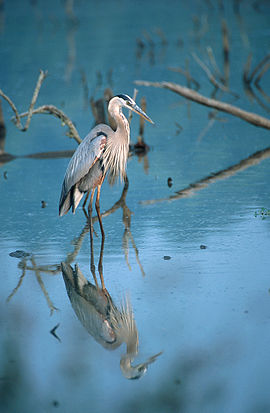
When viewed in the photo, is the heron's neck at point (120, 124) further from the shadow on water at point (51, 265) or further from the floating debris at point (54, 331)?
the floating debris at point (54, 331)

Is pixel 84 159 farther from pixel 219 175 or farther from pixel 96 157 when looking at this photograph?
pixel 219 175

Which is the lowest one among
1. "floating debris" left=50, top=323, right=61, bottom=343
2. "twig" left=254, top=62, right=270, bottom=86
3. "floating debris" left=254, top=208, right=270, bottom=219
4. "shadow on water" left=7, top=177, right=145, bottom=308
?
"floating debris" left=50, top=323, right=61, bottom=343

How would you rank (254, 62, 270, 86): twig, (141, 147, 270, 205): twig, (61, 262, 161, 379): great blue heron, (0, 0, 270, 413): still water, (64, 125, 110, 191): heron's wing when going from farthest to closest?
(254, 62, 270, 86): twig, (141, 147, 270, 205): twig, (64, 125, 110, 191): heron's wing, (61, 262, 161, 379): great blue heron, (0, 0, 270, 413): still water

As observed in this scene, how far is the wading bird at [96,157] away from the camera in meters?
7.17

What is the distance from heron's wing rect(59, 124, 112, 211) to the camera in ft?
23.4

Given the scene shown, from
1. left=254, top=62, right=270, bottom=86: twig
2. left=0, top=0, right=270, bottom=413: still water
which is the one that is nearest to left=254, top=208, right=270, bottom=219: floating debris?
left=0, top=0, right=270, bottom=413: still water

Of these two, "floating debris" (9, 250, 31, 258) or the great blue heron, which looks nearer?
the great blue heron

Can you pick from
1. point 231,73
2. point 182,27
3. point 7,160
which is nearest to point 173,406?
point 7,160

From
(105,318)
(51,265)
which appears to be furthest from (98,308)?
(51,265)

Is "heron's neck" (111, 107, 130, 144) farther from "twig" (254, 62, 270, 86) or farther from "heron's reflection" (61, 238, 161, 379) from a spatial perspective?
"twig" (254, 62, 270, 86)

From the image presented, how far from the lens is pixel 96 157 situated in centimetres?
713

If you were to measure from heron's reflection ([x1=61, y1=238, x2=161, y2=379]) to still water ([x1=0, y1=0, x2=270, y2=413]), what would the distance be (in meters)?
0.05

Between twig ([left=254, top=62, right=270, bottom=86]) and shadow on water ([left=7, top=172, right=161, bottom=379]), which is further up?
twig ([left=254, top=62, right=270, bottom=86])

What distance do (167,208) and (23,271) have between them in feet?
7.35
